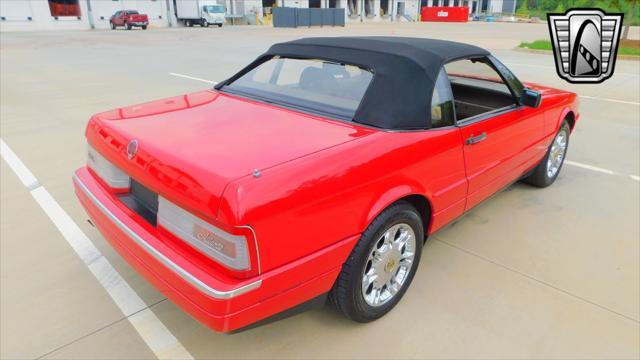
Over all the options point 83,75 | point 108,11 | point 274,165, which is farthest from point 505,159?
point 108,11

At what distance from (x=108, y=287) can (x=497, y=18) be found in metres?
78.1

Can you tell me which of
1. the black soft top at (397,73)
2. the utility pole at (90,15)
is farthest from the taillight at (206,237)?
the utility pole at (90,15)

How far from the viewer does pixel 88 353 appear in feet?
7.41

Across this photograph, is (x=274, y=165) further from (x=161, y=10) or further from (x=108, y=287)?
(x=161, y=10)

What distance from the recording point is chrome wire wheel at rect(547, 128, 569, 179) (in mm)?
4250

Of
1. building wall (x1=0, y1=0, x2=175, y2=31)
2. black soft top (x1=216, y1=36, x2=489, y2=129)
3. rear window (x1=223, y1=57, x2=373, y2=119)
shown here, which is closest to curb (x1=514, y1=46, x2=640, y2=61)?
black soft top (x1=216, y1=36, x2=489, y2=129)

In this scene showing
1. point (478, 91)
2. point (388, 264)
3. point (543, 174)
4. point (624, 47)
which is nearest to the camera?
point (388, 264)

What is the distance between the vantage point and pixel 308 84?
2959 mm

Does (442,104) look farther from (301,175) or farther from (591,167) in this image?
(591,167)

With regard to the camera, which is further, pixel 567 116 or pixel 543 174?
pixel 567 116

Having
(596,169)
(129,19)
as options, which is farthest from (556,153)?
(129,19)

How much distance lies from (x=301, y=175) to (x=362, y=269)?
2.12 feet

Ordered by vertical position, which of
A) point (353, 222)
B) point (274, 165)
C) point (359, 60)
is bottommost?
point (353, 222)

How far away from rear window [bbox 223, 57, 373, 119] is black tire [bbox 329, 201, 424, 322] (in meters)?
0.62
